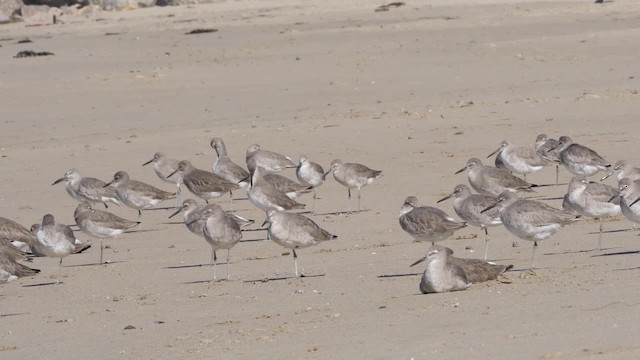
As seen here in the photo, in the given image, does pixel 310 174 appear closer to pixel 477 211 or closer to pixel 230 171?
pixel 230 171

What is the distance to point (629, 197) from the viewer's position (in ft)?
42.7

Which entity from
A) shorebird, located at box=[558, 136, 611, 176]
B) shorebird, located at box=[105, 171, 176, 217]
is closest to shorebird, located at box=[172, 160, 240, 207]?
shorebird, located at box=[105, 171, 176, 217]

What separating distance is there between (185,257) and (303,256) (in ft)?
4.27

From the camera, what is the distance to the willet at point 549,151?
56.6 feet

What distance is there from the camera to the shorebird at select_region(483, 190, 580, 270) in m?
12.4

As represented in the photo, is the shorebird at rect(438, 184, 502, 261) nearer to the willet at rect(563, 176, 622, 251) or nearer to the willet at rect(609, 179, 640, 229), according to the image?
the willet at rect(563, 176, 622, 251)

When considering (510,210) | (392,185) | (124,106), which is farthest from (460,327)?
(124,106)

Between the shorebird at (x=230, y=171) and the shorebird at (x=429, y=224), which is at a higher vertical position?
the shorebird at (x=429, y=224)

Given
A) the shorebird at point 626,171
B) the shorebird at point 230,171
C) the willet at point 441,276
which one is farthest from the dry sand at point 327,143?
the shorebird at point 626,171

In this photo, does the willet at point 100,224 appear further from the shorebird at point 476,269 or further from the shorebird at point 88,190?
the shorebird at point 476,269

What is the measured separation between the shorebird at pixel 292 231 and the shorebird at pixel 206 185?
410 cm

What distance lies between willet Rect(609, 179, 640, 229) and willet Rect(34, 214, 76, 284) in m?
5.40

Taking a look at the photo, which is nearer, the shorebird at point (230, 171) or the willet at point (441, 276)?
the willet at point (441, 276)

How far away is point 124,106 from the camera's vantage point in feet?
78.4
